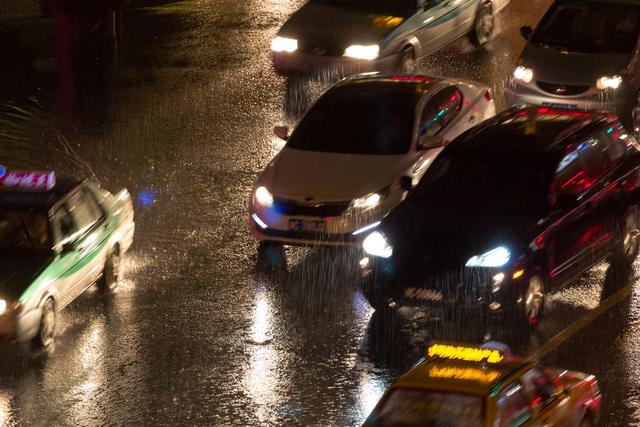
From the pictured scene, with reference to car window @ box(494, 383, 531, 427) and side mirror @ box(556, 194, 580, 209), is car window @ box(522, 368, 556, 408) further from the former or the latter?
side mirror @ box(556, 194, 580, 209)

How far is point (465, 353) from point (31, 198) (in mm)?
5298

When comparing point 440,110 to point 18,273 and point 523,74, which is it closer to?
point 523,74

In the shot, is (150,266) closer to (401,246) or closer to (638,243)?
(401,246)

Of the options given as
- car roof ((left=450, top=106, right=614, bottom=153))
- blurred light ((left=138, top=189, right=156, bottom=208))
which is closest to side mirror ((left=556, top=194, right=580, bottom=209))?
car roof ((left=450, top=106, right=614, bottom=153))

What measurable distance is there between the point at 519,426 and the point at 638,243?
218 inches

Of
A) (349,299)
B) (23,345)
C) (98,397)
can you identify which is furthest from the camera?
(349,299)

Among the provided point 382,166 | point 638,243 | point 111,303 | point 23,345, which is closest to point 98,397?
point 23,345

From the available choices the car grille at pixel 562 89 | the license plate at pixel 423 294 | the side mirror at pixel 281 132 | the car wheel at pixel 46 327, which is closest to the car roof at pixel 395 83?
the side mirror at pixel 281 132

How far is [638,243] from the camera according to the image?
1458 cm

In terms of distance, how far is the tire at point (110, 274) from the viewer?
14.4m

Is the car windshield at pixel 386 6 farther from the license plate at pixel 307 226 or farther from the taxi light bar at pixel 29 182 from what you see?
the taxi light bar at pixel 29 182

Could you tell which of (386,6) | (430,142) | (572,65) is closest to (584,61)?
(572,65)

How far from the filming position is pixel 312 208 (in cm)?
1475

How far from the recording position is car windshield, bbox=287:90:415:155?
1577cm
